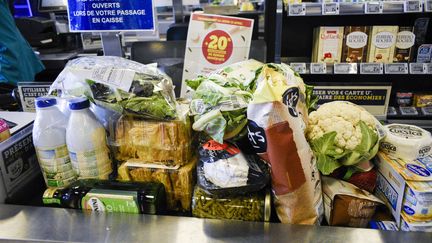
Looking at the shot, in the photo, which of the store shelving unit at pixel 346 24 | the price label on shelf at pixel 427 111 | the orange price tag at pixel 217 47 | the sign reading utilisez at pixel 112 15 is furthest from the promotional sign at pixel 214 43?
the price label on shelf at pixel 427 111

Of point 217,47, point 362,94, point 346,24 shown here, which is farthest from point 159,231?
point 346,24

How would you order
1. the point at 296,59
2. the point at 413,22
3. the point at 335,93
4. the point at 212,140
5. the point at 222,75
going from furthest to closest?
the point at 296,59 → the point at 413,22 → the point at 335,93 → the point at 222,75 → the point at 212,140

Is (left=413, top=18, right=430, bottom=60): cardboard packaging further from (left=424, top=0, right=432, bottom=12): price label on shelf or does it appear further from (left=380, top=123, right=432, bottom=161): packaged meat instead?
(left=380, top=123, right=432, bottom=161): packaged meat

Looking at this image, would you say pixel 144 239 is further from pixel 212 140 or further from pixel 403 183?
pixel 403 183

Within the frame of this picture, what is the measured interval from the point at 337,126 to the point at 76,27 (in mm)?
1120

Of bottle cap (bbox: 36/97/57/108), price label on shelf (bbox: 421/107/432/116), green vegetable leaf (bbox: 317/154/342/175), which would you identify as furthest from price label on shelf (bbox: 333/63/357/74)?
bottle cap (bbox: 36/97/57/108)

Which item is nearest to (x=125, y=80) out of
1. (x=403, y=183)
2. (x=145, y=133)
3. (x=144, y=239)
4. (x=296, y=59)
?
(x=145, y=133)

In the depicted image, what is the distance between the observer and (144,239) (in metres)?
0.77

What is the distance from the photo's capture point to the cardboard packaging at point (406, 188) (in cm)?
76

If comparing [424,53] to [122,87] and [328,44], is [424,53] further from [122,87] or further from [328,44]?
[122,87]

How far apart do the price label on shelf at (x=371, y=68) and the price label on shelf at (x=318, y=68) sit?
27 cm

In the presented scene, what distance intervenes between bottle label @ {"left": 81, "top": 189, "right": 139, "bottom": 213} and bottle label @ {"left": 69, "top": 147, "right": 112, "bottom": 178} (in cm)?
7

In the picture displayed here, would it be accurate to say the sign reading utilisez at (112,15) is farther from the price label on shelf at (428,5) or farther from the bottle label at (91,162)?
the price label on shelf at (428,5)

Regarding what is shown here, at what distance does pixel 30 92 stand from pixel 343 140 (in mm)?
1182
